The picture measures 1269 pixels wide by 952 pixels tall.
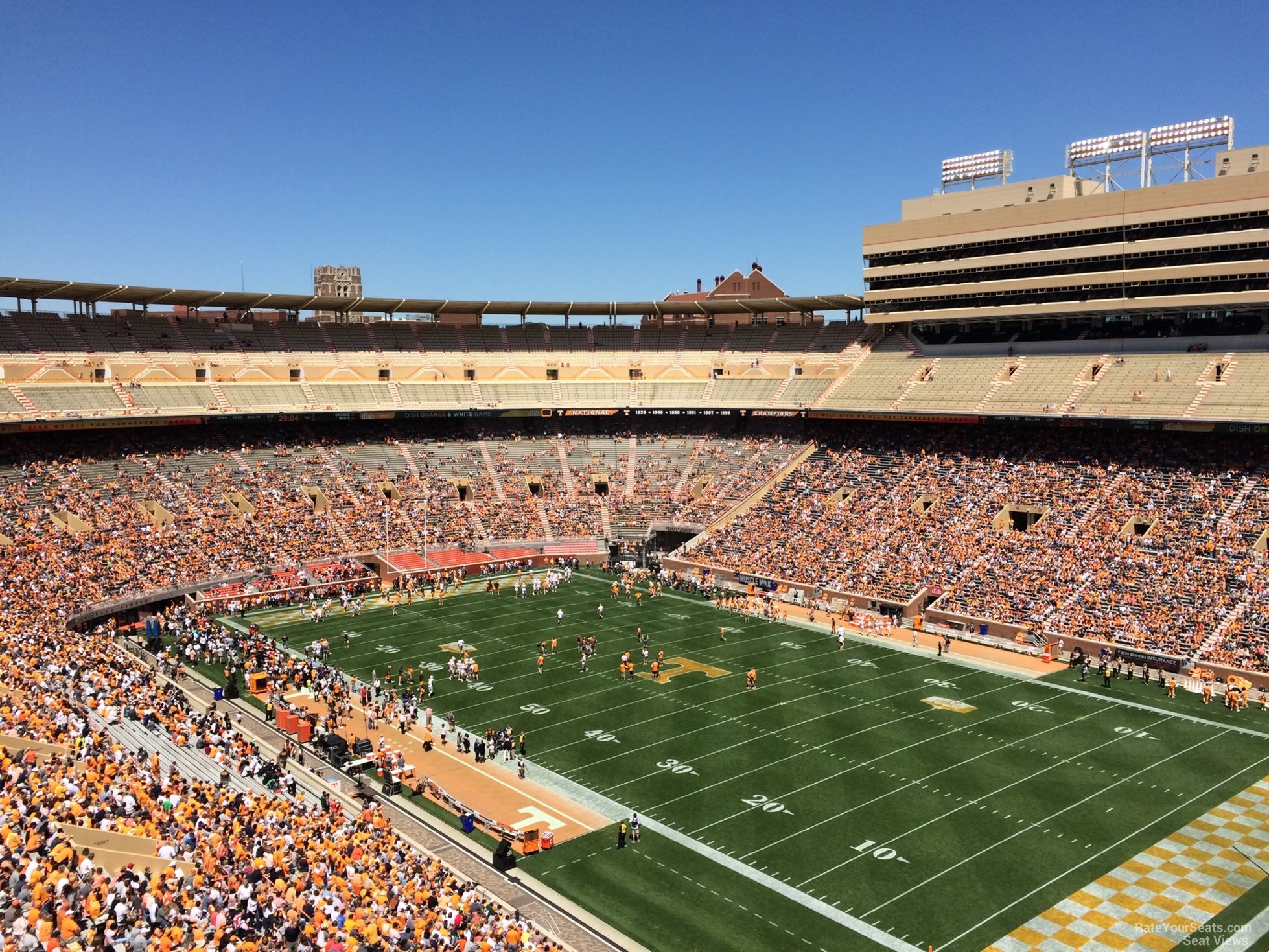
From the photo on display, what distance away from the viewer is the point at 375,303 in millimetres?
65750

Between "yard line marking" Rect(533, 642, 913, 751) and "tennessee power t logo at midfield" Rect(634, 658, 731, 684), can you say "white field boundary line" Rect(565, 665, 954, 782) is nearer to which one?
"yard line marking" Rect(533, 642, 913, 751)

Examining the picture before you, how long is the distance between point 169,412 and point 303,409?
24.3 feet

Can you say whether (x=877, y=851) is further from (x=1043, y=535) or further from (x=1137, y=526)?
(x=1137, y=526)

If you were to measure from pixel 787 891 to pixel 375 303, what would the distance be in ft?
176

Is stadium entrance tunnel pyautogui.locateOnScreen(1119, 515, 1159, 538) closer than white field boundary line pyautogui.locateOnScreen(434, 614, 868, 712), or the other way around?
white field boundary line pyautogui.locateOnScreen(434, 614, 868, 712)

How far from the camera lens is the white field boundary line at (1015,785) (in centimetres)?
2123

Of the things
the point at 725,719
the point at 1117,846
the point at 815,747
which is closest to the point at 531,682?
the point at 725,719

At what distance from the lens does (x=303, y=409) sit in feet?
194

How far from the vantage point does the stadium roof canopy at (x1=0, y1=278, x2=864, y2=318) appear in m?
55.4

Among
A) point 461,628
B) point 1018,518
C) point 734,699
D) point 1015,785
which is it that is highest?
point 1018,518

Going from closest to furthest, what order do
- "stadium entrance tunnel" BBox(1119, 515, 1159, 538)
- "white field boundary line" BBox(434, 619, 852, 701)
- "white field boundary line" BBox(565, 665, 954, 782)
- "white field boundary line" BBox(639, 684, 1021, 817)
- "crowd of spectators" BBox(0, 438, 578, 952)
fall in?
"crowd of spectators" BBox(0, 438, 578, 952) → "white field boundary line" BBox(639, 684, 1021, 817) → "white field boundary line" BBox(565, 665, 954, 782) → "white field boundary line" BBox(434, 619, 852, 701) → "stadium entrance tunnel" BBox(1119, 515, 1159, 538)
